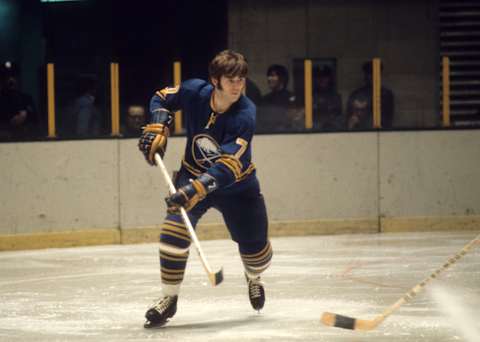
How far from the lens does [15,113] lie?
Answer: 445 inches

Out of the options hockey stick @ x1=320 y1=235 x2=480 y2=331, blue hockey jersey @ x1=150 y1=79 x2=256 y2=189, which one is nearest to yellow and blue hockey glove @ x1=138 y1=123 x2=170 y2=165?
blue hockey jersey @ x1=150 y1=79 x2=256 y2=189

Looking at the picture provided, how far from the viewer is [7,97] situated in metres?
11.3

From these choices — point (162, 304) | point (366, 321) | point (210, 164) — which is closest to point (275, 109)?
point (210, 164)

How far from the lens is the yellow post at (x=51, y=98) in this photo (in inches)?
447

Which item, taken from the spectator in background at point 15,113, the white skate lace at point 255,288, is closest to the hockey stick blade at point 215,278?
the white skate lace at point 255,288

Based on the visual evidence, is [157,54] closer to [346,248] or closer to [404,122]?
[404,122]

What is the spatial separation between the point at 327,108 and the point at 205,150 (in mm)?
5041

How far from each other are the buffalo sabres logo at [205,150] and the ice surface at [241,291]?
37.9 inches

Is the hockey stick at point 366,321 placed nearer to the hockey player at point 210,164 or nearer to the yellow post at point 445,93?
the hockey player at point 210,164

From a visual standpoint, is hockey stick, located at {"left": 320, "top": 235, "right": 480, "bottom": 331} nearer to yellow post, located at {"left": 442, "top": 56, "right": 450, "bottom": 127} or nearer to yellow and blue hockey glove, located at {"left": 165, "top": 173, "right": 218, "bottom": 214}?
yellow and blue hockey glove, located at {"left": 165, "top": 173, "right": 218, "bottom": 214}

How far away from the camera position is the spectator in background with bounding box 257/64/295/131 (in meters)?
11.9

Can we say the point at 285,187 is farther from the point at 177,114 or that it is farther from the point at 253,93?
the point at 177,114

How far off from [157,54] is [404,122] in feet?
12.0

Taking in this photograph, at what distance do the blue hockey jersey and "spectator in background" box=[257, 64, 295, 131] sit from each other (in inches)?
177
